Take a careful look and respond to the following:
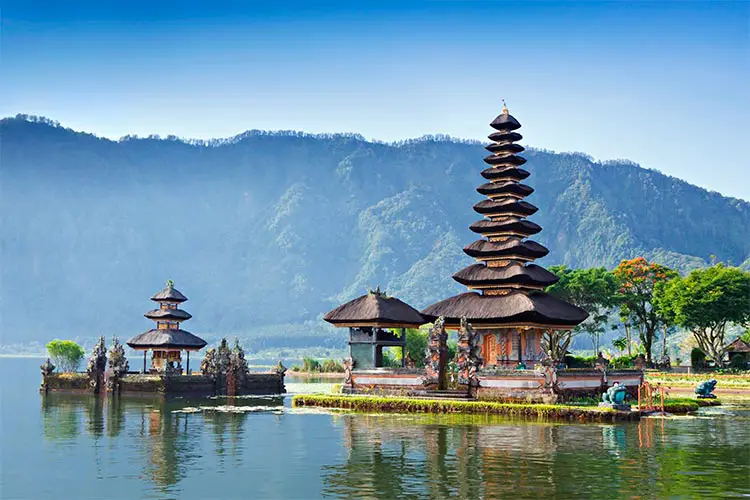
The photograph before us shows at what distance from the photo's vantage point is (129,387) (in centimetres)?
5997

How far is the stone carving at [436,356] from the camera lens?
1809 inches

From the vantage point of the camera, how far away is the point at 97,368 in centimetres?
6256

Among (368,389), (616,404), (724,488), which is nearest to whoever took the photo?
(724,488)

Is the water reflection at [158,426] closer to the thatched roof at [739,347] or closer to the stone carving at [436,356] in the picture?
the stone carving at [436,356]

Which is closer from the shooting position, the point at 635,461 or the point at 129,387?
the point at 635,461

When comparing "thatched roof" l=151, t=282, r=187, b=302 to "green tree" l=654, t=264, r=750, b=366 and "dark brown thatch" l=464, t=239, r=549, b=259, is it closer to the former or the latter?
"dark brown thatch" l=464, t=239, r=549, b=259

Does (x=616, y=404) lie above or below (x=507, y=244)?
below

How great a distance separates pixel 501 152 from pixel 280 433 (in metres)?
27.8

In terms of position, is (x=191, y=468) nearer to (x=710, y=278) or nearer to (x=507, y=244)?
(x=507, y=244)

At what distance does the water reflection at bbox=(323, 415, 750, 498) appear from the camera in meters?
21.5

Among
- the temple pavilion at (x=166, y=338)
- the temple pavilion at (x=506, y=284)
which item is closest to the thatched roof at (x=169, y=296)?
the temple pavilion at (x=166, y=338)

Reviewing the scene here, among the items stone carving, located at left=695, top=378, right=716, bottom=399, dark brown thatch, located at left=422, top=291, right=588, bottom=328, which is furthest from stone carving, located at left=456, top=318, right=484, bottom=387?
stone carving, located at left=695, top=378, right=716, bottom=399

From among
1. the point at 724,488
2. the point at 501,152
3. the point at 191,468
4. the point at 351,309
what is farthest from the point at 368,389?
the point at 724,488

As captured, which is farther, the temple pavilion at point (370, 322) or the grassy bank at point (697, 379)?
the grassy bank at point (697, 379)
